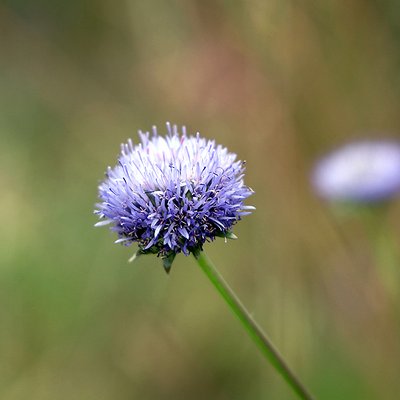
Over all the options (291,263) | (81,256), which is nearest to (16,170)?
(81,256)

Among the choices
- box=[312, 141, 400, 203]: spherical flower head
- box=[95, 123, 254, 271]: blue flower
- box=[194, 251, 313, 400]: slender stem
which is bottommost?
box=[194, 251, 313, 400]: slender stem

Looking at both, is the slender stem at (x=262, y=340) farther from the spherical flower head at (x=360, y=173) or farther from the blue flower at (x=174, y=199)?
the spherical flower head at (x=360, y=173)

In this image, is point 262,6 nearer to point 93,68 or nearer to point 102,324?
point 102,324

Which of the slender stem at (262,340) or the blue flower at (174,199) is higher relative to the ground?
the blue flower at (174,199)

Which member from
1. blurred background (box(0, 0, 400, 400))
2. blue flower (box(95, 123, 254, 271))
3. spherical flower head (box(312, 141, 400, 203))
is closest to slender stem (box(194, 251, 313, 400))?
blue flower (box(95, 123, 254, 271))

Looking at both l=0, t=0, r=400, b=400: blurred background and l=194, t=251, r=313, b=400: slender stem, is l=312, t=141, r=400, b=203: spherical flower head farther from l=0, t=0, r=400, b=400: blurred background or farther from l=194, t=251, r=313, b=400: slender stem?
l=194, t=251, r=313, b=400: slender stem

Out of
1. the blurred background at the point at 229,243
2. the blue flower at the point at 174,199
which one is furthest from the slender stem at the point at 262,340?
the blurred background at the point at 229,243
